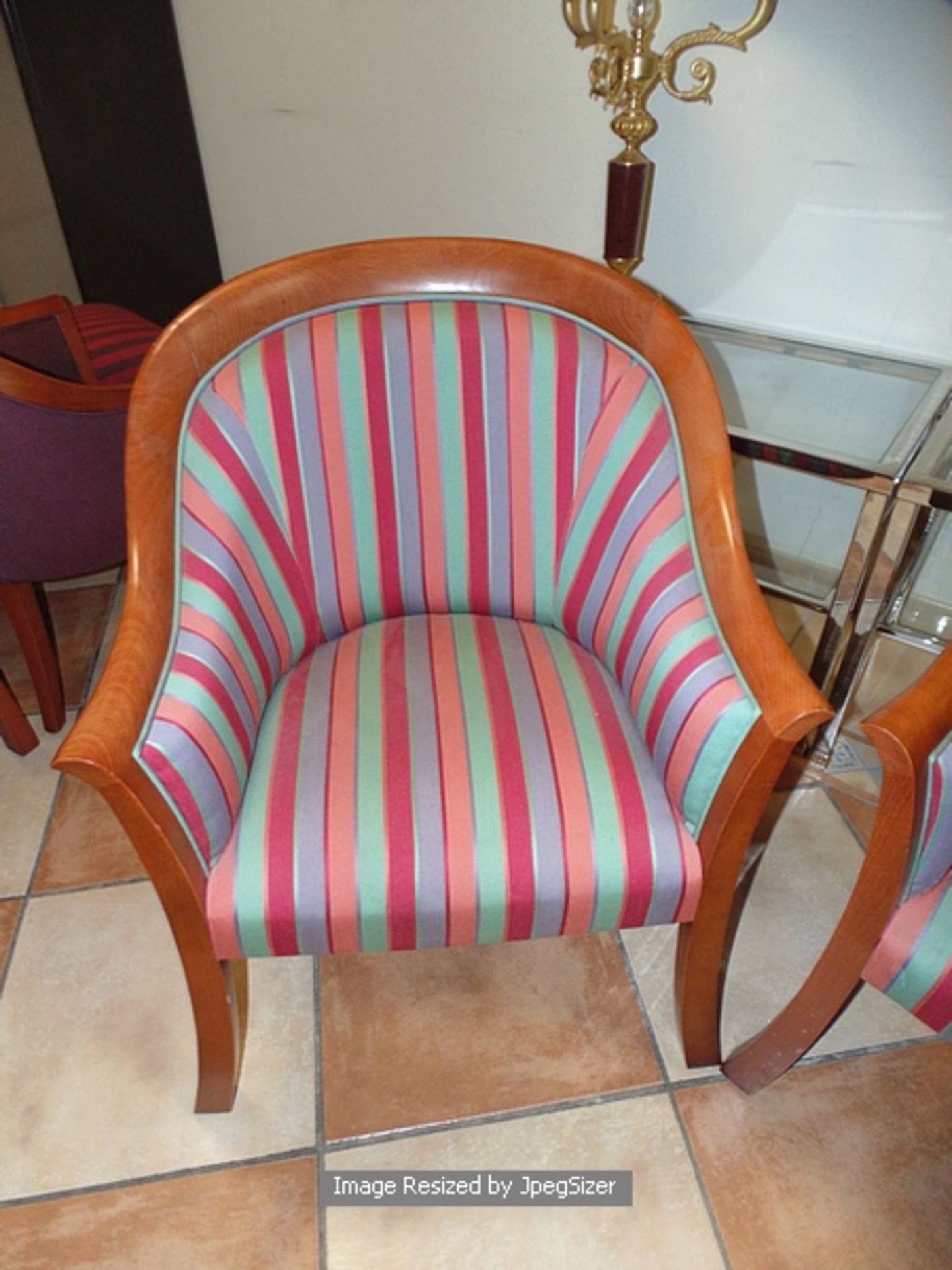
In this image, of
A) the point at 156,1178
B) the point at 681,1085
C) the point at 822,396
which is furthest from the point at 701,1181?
the point at 822,396

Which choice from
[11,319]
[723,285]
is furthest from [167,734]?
[723,285]

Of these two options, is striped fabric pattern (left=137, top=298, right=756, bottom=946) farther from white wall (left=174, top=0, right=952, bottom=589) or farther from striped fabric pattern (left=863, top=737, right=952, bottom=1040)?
white wall (left=174, top=0, right=952, bottom=589)

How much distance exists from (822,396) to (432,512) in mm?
688

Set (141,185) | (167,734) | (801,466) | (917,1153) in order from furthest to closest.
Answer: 1. (141,185)
2. (801,466)
3. (917,1153)
4. (167,734)

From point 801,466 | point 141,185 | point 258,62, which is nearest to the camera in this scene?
point 801,466

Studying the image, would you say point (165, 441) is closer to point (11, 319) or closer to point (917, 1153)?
point (11, 319)

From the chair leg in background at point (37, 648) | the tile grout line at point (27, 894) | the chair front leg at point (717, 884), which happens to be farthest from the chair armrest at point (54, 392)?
the chair front leg at point (717, 884)

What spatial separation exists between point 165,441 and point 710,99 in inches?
40.6

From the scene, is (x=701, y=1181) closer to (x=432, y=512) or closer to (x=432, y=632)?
(x=432, y=632)

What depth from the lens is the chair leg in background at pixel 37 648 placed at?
1.48 m

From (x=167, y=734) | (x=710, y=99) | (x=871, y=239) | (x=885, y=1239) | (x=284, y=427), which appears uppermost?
(x=710, y=99)

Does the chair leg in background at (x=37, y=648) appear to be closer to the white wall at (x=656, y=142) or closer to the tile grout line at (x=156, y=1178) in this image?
the tile grout line at (x=156, y=1178)

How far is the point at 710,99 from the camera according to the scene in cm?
134

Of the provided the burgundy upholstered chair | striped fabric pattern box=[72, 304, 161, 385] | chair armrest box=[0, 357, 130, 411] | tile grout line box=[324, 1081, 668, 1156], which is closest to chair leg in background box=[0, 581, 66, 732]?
the burgundy upholstered chair
